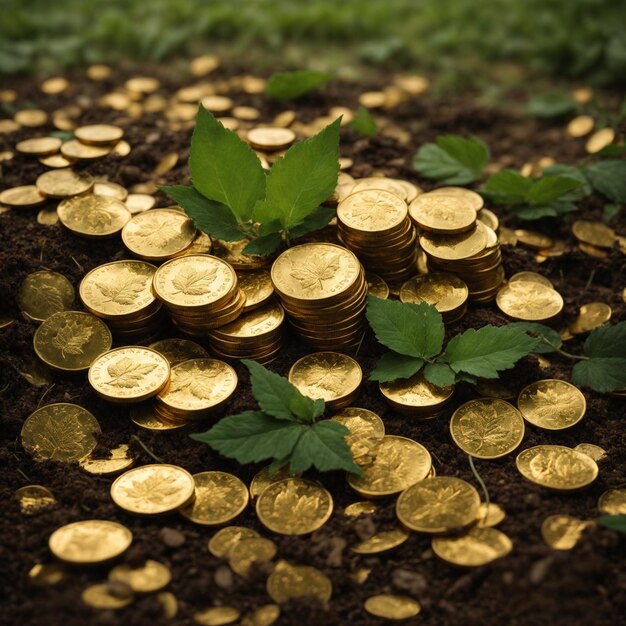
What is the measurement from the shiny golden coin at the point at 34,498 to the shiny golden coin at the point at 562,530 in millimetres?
1535

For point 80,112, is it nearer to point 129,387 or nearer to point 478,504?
point 129,387

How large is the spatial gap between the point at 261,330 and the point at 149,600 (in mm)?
1030

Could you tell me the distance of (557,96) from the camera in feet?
15.0

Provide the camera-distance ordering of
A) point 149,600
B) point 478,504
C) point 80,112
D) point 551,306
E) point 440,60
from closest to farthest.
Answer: point 149,600
point 478,504
point 551,306
point 80,112
point 440,60

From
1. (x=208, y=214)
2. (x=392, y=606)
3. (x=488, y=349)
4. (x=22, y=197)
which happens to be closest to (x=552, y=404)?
(x=488, y=349)

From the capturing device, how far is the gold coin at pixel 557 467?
2.40 metres

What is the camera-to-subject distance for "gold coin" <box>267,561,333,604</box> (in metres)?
2.13

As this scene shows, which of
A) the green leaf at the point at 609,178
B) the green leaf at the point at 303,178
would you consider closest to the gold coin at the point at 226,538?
the green leaf at the point at 303,178

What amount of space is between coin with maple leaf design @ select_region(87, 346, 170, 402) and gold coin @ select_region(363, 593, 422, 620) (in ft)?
3.28

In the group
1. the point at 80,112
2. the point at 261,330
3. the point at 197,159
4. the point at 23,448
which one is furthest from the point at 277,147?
the point at 23,448

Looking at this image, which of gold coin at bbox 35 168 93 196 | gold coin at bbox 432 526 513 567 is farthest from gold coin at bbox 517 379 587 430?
gold coin at bbox 35 168 93 196

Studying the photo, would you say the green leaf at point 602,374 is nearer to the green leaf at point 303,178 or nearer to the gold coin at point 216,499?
the green leaf at point 303,178

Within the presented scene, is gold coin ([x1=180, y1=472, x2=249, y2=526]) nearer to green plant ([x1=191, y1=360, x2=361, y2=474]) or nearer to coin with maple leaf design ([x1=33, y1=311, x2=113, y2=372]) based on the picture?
green plant ([x1=191, y1=360, x2=361, y2=474])

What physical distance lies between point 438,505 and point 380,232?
1.04m
